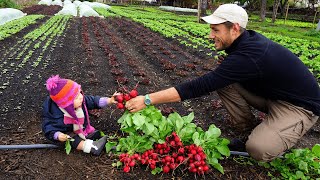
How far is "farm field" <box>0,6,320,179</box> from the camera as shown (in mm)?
3314

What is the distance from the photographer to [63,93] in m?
3.24

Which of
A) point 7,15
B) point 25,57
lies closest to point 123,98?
point 25,57

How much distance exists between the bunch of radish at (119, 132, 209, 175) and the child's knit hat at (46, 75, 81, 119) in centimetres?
80

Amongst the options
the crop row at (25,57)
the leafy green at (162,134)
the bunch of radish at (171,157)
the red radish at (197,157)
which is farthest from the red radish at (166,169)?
the crop row at (25,57)

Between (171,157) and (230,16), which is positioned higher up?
(230,16)

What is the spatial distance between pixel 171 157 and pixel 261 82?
49.5 inches

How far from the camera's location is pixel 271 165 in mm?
3523

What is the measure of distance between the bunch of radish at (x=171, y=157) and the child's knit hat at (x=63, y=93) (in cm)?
80

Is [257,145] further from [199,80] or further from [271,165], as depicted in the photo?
[199,80]

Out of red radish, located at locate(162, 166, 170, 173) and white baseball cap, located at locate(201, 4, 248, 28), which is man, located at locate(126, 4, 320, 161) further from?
red radish, located at locate(162, 166, 170, 173)

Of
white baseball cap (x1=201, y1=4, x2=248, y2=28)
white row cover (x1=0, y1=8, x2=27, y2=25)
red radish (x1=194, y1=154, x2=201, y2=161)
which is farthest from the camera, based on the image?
white row cover (x1=0, y1=8, x2=27, y2=25)

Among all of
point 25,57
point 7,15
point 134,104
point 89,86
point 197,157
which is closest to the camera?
point 197,157

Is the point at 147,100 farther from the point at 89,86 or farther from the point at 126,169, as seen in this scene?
the point at 89,86

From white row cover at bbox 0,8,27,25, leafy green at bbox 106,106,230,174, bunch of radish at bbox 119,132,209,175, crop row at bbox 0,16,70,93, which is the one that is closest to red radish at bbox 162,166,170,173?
bunch of radish at bbox 119,132,209,175
